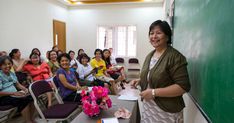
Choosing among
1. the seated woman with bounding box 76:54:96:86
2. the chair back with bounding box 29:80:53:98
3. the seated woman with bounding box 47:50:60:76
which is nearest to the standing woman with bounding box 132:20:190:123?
the chair back with bounding box 29:80:53:98

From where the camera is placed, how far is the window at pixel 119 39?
715 centimetres

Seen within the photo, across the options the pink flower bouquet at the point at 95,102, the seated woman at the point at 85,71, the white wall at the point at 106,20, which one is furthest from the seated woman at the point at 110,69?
the pink flower bouquet at the point at 95,102

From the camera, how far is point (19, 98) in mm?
2598

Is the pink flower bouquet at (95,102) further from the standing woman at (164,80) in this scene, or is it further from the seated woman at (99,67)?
the seated woman at (99,67)

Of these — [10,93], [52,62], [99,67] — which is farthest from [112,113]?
[52,62]

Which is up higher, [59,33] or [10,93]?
[59,33]

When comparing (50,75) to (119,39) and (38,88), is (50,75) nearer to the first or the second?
(38,88)

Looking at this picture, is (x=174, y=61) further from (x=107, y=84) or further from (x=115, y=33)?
(x=115, y=33)

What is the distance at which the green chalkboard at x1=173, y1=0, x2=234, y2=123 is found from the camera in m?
0.77

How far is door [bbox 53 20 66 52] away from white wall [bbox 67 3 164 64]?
1.09 ft

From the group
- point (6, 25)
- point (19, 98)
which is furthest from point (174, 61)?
point (6, 25)

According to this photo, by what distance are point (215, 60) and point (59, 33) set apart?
21.4 ft

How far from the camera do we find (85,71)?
3.86 metres

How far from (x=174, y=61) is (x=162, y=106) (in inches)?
13.6
